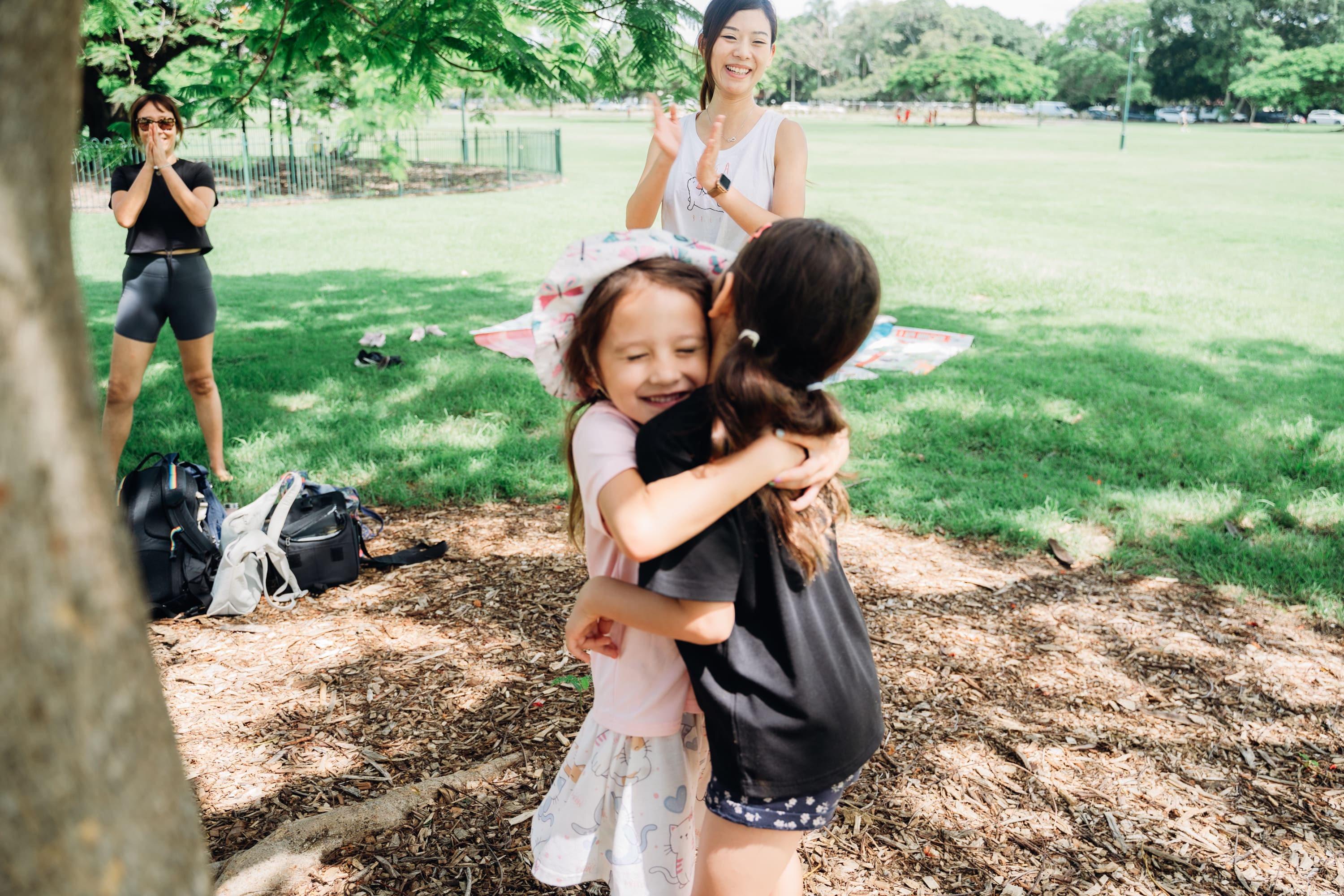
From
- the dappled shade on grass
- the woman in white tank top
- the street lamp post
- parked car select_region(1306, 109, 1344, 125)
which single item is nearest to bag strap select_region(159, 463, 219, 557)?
the dappled shade on grass

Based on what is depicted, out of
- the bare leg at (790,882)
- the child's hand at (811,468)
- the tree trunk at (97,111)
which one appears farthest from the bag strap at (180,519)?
the tree trunk at (97,111)

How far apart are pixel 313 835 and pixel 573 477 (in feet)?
4.71

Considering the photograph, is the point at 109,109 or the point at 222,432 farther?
the point at 109,109

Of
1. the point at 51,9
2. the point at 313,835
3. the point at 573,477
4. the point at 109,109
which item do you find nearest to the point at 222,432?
the point at 313,835

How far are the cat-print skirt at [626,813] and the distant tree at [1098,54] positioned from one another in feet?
314

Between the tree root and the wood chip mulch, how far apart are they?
5cm

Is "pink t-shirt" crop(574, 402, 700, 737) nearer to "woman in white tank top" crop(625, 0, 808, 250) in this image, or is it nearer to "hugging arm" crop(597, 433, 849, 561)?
"hugging arm" crop(597, 433, 849, 561)

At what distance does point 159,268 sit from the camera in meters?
5.07

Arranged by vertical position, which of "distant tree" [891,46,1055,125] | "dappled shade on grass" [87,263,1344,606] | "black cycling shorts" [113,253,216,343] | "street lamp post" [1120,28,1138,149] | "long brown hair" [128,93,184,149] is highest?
"distant tree" [891,46,1055,125]

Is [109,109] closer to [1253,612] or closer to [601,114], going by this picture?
[1253,612]

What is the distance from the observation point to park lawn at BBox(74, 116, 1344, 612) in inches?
200

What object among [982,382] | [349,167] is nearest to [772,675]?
[982,382]

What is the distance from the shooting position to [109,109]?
17.4 metres

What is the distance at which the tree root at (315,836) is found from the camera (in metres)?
2.51
